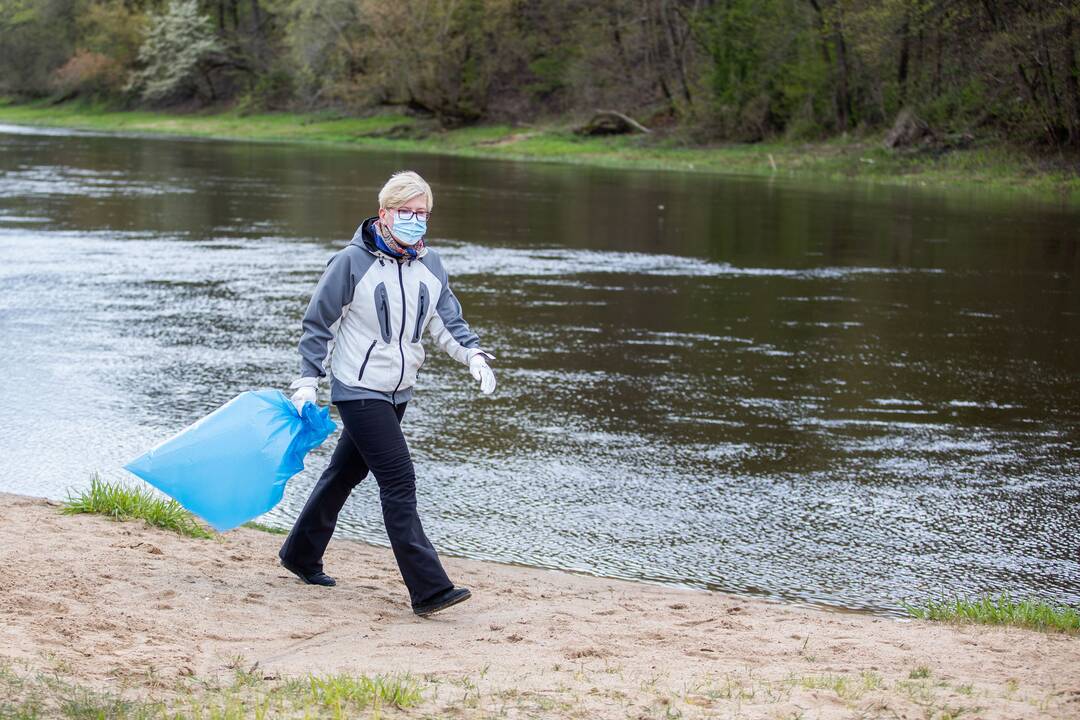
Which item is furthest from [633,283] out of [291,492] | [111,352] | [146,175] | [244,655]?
[146,175]

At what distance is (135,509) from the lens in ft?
21.5

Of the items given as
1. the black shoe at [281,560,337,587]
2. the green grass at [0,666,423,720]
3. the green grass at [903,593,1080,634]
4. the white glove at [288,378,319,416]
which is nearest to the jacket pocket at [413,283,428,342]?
the white glove at [288,378,319,416]

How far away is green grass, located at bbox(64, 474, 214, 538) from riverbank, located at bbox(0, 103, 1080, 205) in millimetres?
24656

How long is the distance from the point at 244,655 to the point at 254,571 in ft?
4.33

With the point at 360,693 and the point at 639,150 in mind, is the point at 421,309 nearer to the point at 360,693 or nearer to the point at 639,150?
the point at 360,693

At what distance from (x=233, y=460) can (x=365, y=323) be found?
2.87 feet

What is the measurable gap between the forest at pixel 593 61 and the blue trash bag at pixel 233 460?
28.9m

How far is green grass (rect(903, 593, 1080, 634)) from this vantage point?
5375mm

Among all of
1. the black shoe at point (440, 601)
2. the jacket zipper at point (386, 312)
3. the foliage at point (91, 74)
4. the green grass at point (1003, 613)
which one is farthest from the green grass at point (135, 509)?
the foliage at point (91, 74)

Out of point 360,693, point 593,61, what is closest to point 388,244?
point 360,693

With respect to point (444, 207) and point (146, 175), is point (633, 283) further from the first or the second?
point (146, 175)

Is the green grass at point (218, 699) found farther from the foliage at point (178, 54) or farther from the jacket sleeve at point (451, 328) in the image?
the foliage at point (178, 54)

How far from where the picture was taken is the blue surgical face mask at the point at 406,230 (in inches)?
209

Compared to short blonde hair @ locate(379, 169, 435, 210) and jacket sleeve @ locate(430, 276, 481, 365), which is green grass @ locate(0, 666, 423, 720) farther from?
short blonde hair @ locate(379, 169, 435, 210)
